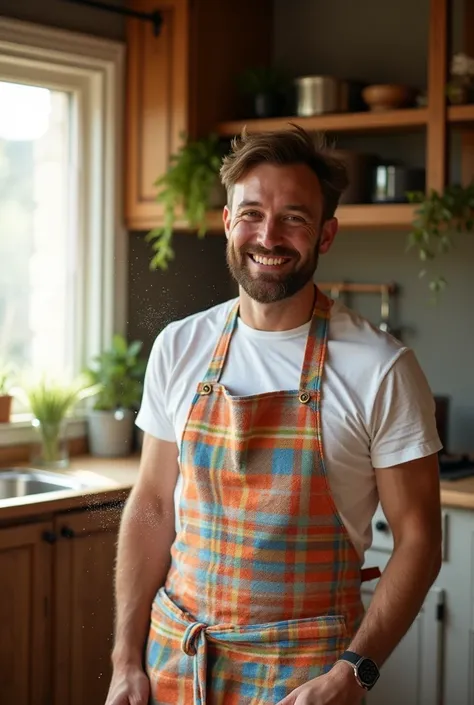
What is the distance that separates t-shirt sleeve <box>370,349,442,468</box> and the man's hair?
23 centimetres

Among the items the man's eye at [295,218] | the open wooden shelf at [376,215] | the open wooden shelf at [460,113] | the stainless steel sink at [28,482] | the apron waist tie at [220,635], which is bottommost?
the apron waist tie at [220,635]

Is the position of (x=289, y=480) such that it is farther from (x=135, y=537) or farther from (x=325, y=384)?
(x=135, y=537)

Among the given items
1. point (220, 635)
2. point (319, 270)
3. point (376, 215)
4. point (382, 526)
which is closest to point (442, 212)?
point (376, 215)

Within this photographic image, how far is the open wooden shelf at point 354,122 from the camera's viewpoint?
250cm

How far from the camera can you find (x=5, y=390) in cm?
246

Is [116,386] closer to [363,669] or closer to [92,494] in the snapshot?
[92,494]

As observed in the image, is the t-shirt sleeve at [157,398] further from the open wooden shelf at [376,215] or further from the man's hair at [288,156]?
the open wooden shelf at [376,215]

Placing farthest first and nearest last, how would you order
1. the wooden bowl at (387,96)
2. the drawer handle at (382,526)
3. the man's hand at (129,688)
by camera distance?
the wooden bowl at (387,96) → the drawer handle at (382,526) → the man's hand at (129,688)

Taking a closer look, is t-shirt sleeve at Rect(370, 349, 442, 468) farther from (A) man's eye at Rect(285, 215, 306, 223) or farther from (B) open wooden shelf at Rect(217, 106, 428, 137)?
(B) open wooden shelf at Rect(217, 106, 428, 137)

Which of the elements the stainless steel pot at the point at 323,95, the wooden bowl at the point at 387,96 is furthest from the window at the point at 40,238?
the wooden bowl at the point at 387,96

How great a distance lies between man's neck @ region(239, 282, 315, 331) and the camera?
139 centimetres

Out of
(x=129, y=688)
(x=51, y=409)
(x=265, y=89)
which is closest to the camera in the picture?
(x=129, y=688)

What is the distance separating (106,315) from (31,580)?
24.9 inches

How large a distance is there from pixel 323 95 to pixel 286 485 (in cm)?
153
